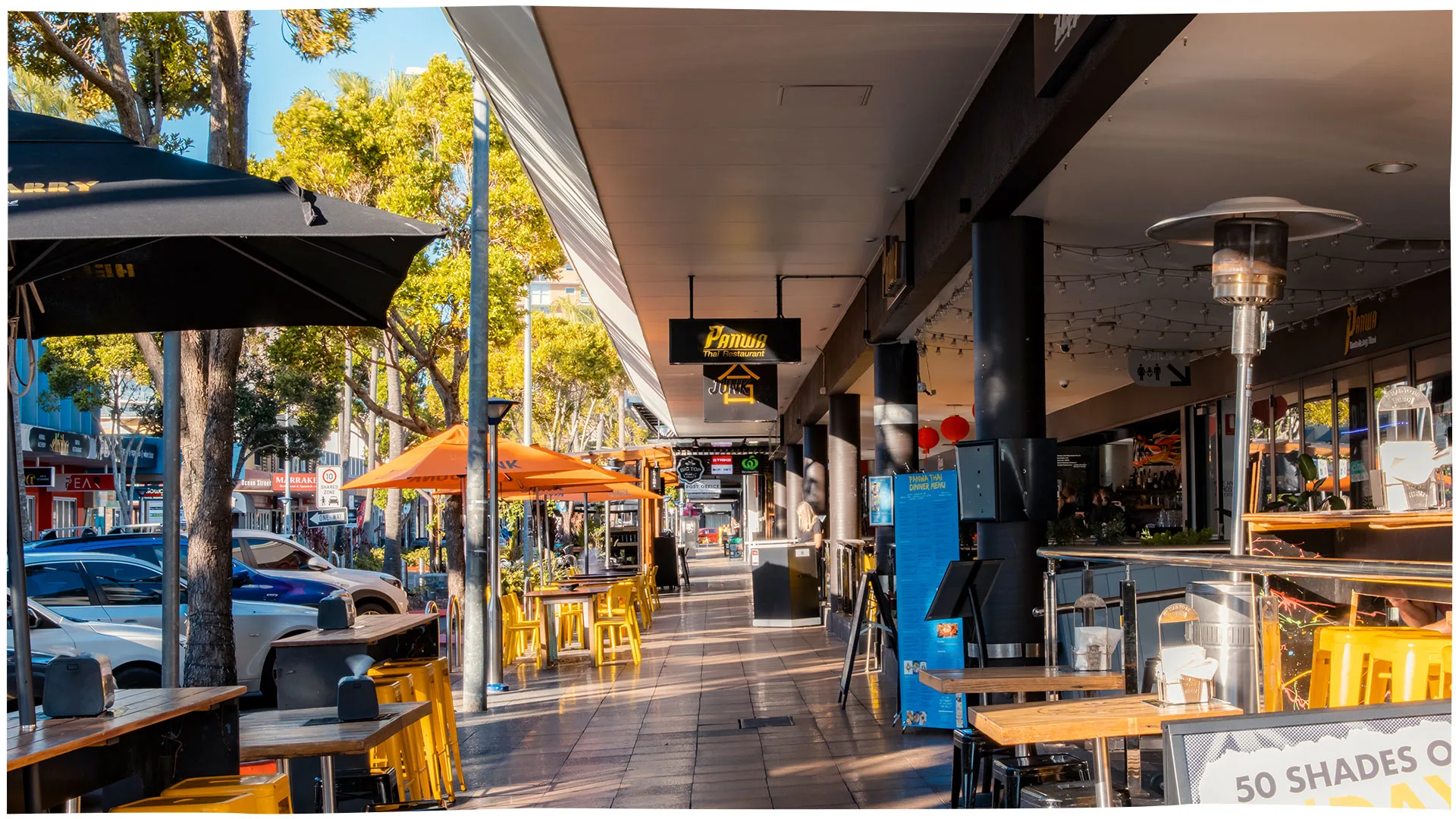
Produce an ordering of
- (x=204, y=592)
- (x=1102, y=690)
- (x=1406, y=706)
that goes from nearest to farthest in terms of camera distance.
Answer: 1. (x=1406, y=706)
2. (x=1102, y=690)
3. (x=204, y=592)

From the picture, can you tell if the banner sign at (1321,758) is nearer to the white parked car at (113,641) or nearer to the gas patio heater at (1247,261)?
the gas patio heater at (1247,261)

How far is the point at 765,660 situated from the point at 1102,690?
26.1 ft

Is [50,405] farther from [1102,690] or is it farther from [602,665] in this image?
[1102,690]

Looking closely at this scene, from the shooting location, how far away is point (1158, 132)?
20.5ft

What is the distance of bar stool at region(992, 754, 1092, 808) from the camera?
401 centimetres

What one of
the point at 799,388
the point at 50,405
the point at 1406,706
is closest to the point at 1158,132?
the point at 1406,706

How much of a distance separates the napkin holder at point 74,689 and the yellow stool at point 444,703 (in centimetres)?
257

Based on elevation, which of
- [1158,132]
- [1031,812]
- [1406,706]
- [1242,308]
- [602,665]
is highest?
[1158,132]

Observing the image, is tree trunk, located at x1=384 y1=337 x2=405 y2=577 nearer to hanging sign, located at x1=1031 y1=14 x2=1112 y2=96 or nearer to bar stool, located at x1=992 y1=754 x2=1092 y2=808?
hanging sign, located at x1=1031 y1=14 x2=1112 y2=96

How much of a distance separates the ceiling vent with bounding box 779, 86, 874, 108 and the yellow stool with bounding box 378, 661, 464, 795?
10.9 ft

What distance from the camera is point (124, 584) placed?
10.6 m

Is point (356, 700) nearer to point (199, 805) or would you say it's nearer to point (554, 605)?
point (199, 805)

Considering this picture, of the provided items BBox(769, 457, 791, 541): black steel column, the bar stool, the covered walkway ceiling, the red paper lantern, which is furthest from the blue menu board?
BBox(769, 457, 791, 541): black steel column

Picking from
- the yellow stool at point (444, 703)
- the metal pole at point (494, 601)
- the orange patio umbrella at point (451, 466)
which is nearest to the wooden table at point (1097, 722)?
the yellow stool at point (444, 703)
